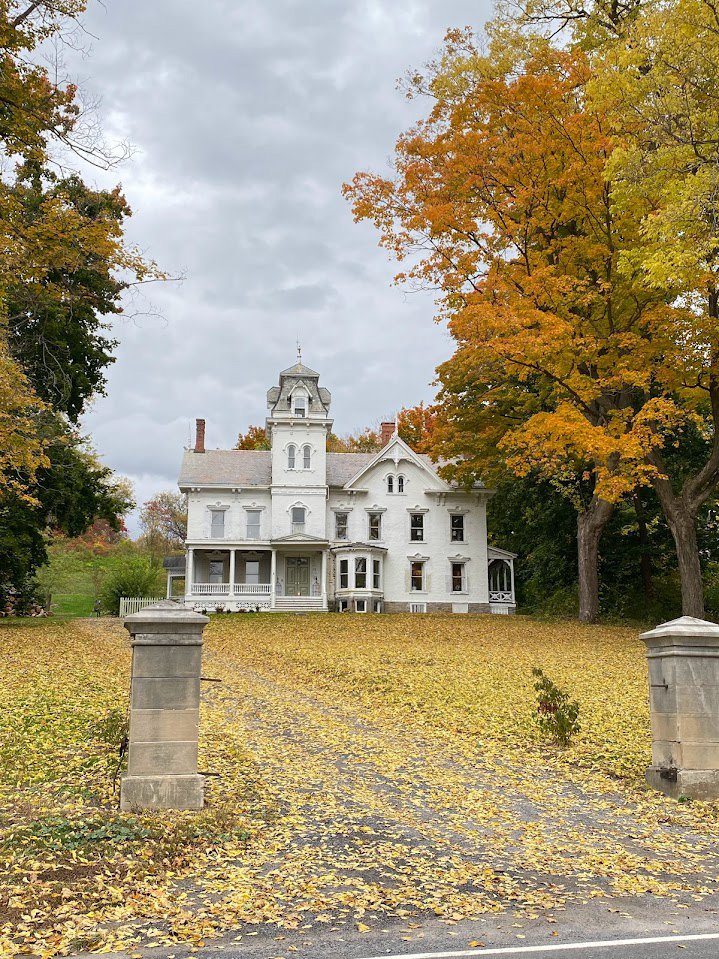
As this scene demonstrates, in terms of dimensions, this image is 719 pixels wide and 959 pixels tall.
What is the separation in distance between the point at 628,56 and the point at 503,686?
12.3 meters

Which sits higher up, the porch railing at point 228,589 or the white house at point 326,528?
the white house at point 326,528

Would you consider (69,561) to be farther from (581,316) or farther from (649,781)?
(649,781)

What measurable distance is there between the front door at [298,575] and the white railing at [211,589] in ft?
9.96

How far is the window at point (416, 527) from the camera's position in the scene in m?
37.2

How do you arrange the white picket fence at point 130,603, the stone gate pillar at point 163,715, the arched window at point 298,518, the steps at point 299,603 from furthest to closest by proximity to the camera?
the arched window at point 298,518, the steps at point 299,603, the white picket fence at point 130,603, the stone gate pillar at point 163,715

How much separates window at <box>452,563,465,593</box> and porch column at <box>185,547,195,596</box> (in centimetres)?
1241

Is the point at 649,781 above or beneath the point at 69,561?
beneath

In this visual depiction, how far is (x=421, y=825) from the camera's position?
6477 millimetres

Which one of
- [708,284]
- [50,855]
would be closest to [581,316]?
[708,284]

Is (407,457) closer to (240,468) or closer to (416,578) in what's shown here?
(416,578)

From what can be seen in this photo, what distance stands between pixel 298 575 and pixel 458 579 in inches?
304

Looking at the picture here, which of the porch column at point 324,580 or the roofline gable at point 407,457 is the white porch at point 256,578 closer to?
the porch column at point 324,580

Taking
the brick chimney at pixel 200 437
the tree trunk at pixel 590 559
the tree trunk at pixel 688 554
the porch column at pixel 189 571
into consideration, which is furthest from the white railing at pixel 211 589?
the tree trunk at pixel 688 554

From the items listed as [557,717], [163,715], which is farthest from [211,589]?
[163,715]
